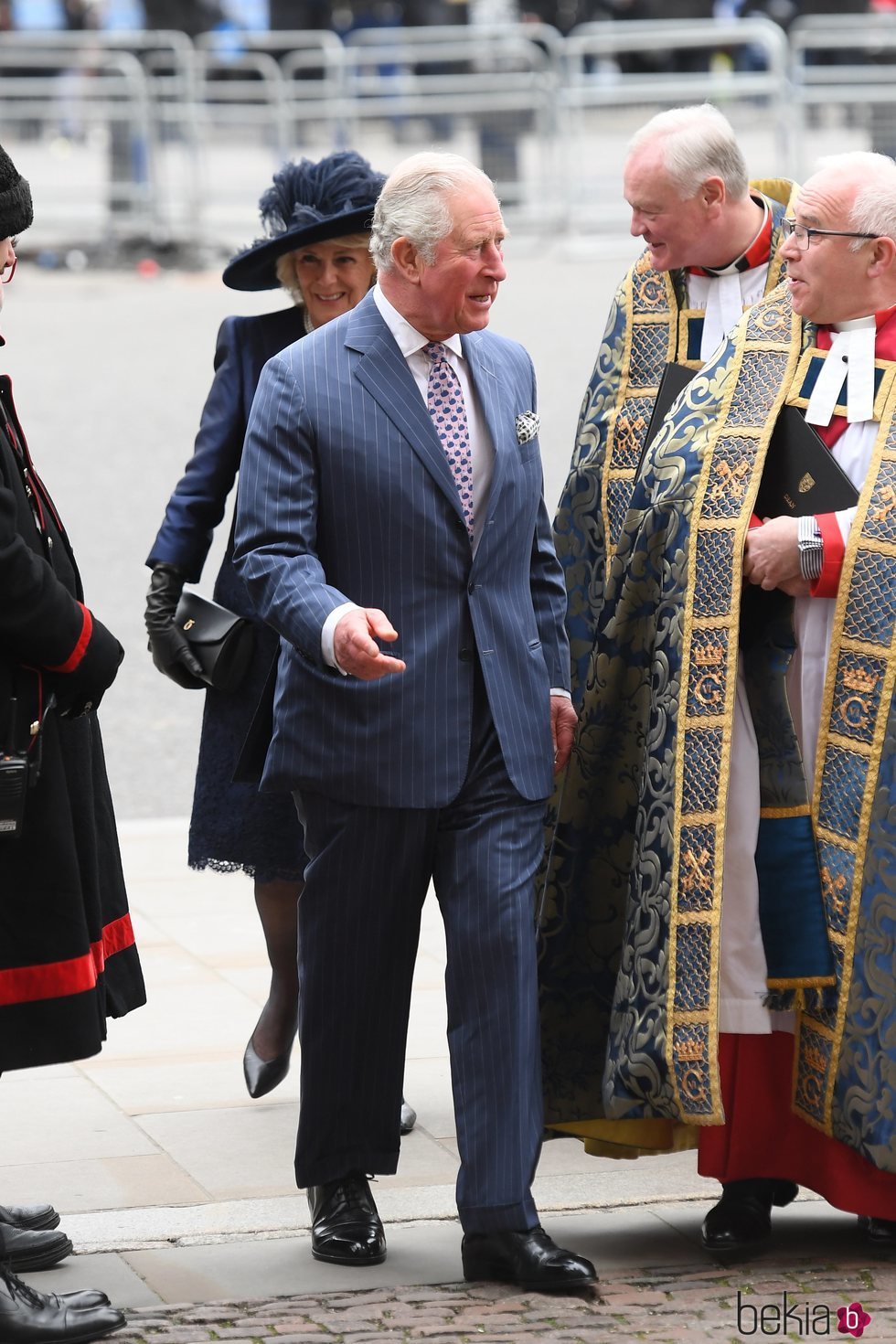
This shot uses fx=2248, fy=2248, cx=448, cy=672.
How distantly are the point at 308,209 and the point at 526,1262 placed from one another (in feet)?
7.07

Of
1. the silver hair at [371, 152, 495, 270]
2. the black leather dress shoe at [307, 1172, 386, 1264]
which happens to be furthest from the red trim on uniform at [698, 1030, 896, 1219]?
the silver hair at [371, 152, 495, 270]

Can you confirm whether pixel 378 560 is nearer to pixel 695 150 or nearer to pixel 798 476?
pixel 798 476

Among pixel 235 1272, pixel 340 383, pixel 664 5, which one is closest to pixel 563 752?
pixel 340 383

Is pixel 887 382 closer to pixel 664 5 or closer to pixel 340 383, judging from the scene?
pixel 340 383

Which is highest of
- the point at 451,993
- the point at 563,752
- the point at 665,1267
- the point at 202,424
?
the point at 202,424

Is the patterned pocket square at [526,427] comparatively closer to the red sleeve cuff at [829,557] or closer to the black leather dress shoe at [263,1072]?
the red sleeve cuff at [829,557]

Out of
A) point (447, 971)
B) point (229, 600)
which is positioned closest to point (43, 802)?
point (447, 971)

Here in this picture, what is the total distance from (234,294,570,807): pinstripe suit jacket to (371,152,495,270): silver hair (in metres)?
0.18

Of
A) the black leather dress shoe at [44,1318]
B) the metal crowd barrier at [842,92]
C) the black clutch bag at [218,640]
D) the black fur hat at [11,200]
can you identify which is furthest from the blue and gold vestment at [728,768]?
the metal crowd barrier at [842,92]

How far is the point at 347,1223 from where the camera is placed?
4.00m

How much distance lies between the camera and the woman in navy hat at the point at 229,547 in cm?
465

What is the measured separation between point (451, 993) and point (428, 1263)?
0.50 m

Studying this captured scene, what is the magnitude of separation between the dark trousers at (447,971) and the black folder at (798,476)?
0.65 metres

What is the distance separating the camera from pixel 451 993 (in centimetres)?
389
